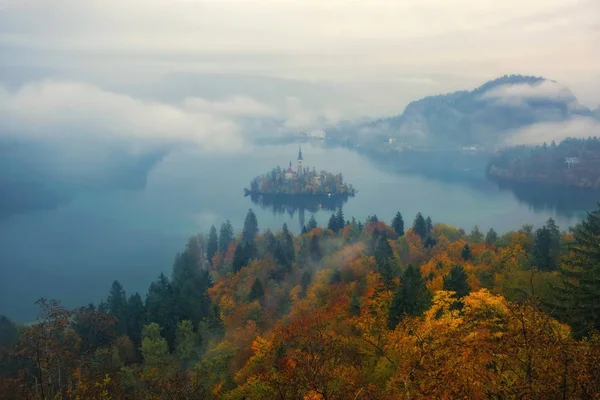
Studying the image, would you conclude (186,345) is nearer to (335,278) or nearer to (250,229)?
(335,278)

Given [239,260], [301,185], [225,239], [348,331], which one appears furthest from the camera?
[301,185]

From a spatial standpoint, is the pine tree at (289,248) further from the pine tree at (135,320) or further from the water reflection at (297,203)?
the water reflection at (297,203)

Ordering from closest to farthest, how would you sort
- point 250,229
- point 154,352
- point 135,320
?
point 154,352
point 135,320
point 250,229

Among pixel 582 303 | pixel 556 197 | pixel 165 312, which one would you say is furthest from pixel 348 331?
pixel 556 197

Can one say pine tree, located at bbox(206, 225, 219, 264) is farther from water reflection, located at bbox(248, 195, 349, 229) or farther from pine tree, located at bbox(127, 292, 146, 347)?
water reflection, located at bbox(248, 195, 349, 229)

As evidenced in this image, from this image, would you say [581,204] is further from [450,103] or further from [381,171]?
[450,103]

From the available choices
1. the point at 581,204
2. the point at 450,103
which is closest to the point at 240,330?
the point at 581,204
